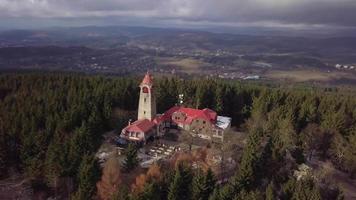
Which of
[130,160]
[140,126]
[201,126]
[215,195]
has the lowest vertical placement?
[215,195]

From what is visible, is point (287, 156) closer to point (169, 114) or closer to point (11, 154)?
point (169, 114)

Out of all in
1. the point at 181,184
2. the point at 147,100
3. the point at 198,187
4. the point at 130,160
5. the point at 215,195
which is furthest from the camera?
the point at 147,100

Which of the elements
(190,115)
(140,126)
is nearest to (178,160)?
(140,126)

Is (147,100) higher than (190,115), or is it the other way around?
(147,100)

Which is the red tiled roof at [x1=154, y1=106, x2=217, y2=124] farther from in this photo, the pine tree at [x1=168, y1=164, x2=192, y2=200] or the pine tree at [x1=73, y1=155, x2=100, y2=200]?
the pine tree at [x1=168, y1=164, x2=192, y2=200]

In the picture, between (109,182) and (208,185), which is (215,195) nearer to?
(208,185)

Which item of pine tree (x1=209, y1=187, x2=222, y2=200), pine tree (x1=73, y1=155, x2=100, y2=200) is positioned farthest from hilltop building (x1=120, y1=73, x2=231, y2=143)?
pine tree (x1=209, y1=187, x2=222, y2=200)

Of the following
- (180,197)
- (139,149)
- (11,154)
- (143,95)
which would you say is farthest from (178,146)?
(11,154)
